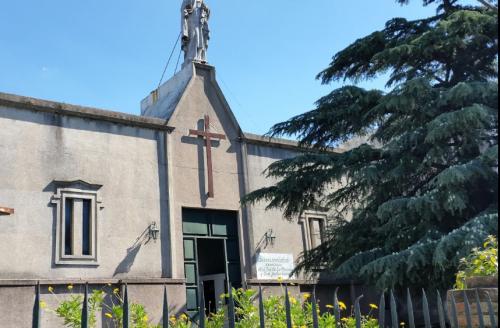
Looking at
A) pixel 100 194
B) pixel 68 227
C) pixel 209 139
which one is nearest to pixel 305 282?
pixel 209 139

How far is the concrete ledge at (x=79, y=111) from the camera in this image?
42.7 ft

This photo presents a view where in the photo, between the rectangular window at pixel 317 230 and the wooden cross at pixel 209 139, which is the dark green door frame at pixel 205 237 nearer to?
the wooden cross at pixel 209 139

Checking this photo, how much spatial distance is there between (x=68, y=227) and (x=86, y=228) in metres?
0.41

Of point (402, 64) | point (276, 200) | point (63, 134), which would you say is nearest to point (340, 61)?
point (402, 64)

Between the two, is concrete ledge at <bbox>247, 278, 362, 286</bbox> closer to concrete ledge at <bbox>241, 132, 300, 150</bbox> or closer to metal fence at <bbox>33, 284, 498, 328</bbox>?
concrete ledge at <bbox>241, 132, 300, 150</bbox>

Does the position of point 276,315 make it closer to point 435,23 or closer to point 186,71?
point 435,23

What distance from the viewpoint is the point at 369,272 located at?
36.0 feet

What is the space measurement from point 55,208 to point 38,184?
67 cm

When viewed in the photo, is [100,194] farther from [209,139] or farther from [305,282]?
[305,282]

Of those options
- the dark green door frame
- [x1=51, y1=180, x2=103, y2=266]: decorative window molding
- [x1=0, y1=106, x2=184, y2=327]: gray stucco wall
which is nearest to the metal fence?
[x1=0, y1=106, x2=184, y2=327]: gray stucco wall

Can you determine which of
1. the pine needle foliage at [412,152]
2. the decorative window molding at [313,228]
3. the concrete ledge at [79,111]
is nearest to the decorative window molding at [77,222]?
the concrete ledge at [79,111]

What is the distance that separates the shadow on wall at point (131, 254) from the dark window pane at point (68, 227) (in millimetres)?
1224

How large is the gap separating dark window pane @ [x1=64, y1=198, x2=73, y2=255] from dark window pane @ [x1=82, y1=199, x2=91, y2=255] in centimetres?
28

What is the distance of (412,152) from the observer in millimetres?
11938
